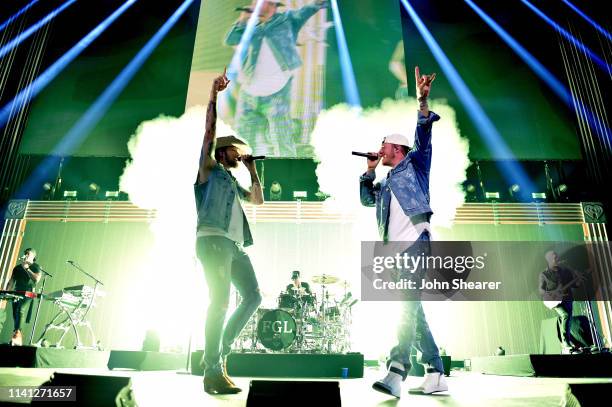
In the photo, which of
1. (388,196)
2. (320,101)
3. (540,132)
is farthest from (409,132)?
(388,196)

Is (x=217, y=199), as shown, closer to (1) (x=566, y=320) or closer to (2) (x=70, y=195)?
(1) (x=566, y=320)

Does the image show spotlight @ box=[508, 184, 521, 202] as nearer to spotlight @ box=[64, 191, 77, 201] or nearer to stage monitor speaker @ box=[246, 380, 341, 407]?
stage monitor speaker @ box=[246, 380, 341, 407]

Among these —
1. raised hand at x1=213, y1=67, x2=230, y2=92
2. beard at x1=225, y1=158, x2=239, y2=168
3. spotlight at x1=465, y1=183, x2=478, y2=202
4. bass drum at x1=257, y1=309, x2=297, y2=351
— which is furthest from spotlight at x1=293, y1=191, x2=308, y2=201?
raised hand at x1=213, y1=67, x2=230, y2=92

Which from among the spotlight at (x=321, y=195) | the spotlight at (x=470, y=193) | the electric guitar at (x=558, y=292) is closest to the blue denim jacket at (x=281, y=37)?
the spotlight at (x=321, y=195)

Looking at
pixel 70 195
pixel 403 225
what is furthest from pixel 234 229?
pixel 70 195

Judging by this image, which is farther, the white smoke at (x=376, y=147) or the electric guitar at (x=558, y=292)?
the white smoke at (x=376, y=147)

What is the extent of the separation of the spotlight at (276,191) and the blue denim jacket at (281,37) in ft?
8.47

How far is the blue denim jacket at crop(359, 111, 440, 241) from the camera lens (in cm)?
201

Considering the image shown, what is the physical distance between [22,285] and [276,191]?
4.86m

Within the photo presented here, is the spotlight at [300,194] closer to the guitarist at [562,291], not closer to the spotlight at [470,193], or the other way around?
the spotlight at [470,193]

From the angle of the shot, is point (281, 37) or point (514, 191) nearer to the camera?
point (281, 37)

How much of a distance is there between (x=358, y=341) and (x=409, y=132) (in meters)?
4.31

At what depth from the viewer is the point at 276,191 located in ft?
27.7

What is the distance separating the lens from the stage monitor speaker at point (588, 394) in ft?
3.66
